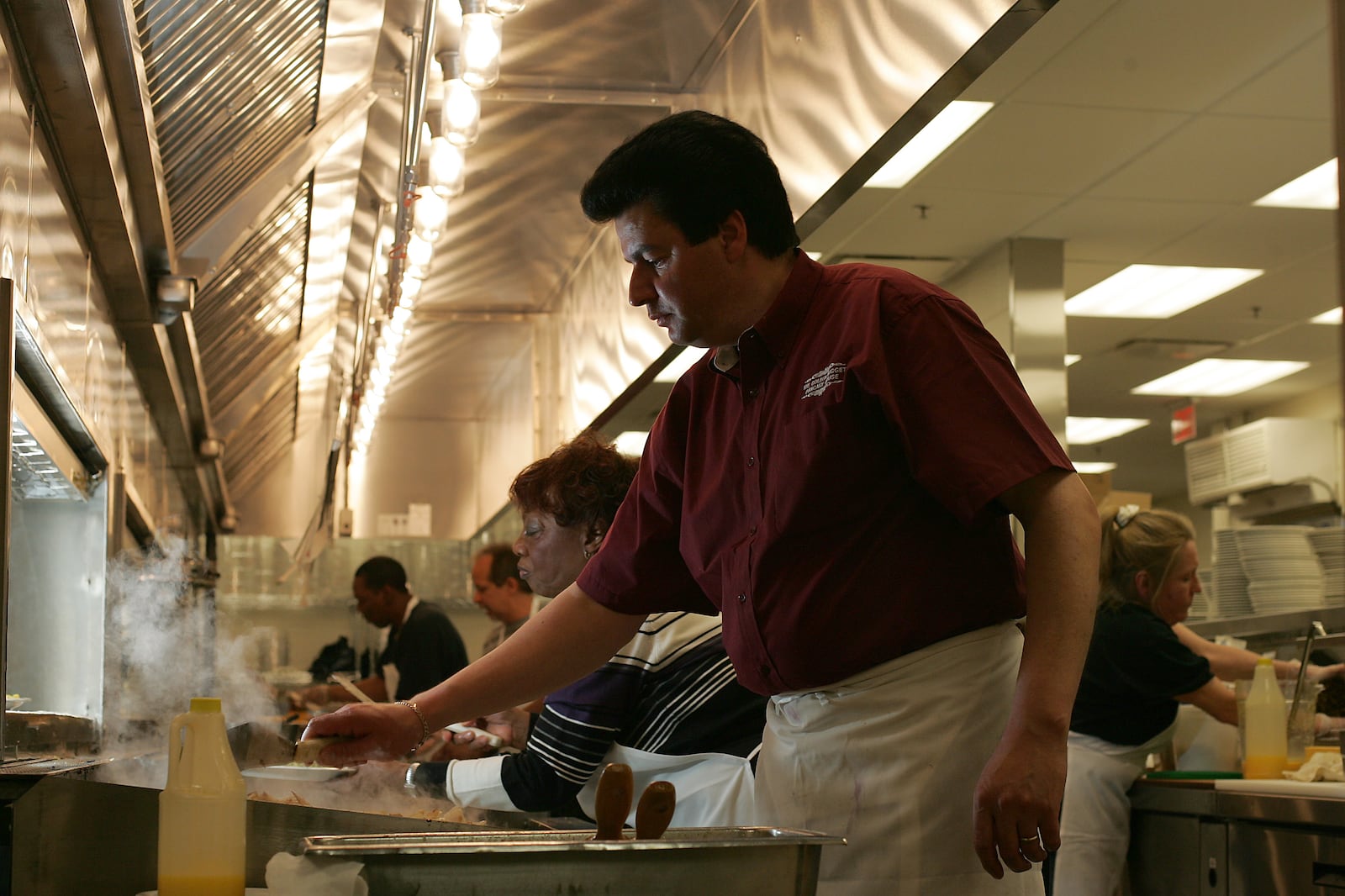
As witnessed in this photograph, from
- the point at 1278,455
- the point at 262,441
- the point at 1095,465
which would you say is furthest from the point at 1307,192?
the point at 1095,465

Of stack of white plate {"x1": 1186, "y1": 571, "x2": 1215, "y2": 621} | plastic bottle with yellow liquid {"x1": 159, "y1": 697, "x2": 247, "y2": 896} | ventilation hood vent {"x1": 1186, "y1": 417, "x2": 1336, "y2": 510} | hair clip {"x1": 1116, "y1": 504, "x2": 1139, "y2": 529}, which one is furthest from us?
ventilation hood vent {"x1": 1186, "y1": 417, "x2": 1336, "y2": 510}

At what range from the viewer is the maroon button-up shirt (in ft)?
4.78

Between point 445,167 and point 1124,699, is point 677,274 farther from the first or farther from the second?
point 1124,699

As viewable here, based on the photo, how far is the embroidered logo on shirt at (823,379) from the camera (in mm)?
1534

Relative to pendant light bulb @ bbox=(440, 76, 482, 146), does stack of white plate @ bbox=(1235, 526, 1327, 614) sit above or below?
below

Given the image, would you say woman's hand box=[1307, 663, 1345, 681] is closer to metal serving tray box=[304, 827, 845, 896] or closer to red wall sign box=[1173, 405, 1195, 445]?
metal serving tray box=[304, 827, 845, 896]

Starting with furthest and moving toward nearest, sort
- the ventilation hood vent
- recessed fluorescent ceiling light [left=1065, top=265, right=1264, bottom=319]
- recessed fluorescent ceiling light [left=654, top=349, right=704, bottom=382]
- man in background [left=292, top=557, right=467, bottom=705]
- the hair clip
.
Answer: the ventilation hood vent, man in background [left=292, top=557, right=467, bottom=705], recessed fluorescent ceiling light [left=1065, top=265, right=1264, bottom=319], recessed fluorescent ceiling light [left=654, top=349, right=704, bottom=382], the hair clip

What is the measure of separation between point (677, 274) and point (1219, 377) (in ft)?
24.2

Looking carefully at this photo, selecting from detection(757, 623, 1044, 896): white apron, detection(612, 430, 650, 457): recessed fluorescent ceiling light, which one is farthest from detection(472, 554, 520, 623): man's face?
detection(757, 623, 1044, 896): white apron

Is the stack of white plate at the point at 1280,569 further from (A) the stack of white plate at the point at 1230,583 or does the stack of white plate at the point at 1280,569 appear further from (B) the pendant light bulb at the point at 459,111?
(B) the pendant light bulb at the point at 459,111

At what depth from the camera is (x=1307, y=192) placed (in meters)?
5.01

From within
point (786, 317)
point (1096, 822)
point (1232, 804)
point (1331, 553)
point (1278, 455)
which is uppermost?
point (1278, 455)

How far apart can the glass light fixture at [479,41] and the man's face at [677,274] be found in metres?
1.60

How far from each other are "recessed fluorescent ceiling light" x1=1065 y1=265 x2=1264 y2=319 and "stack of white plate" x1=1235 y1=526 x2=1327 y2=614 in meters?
1.30
